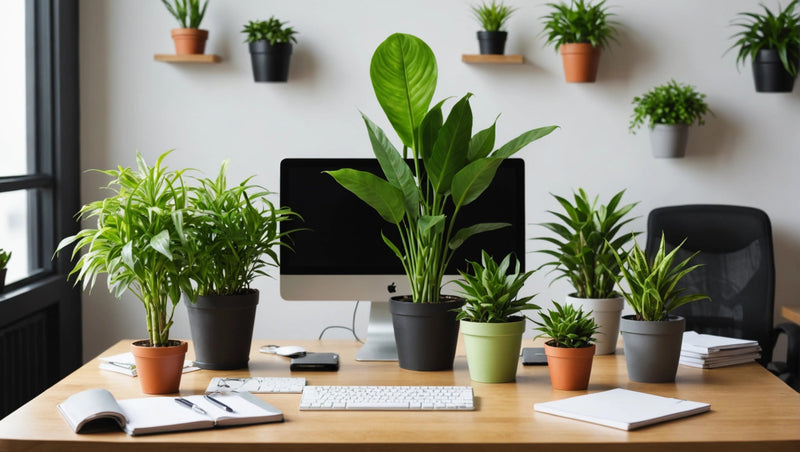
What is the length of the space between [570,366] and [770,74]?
2.35m

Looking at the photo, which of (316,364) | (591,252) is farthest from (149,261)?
(591,252)

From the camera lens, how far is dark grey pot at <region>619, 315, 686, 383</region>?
6.25 feet

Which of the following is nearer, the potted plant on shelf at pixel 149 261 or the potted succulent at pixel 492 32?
the potted plant on shelf at pixel 149 261

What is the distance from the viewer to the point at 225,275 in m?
2.06

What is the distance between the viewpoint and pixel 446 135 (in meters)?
2.00

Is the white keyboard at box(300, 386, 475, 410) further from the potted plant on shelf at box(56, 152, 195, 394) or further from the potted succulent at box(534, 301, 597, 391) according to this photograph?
the potted plant on shelf at box(56, 152, 195, 394)

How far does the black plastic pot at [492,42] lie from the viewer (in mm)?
3594

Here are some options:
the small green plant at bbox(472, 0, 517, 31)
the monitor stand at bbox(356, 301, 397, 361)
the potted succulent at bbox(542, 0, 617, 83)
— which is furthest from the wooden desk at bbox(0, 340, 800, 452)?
the small green plant at bbox(472, 0, 517, 31)

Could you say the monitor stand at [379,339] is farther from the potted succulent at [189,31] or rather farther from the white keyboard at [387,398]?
the potted succulent at [189,31]

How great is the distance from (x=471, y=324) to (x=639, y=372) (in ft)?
1.32

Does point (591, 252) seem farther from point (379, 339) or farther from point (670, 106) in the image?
point (670, 106)

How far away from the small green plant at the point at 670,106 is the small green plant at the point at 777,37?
0.94 feet

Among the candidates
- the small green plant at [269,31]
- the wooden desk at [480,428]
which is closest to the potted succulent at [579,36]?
the small green plant at [269,31]

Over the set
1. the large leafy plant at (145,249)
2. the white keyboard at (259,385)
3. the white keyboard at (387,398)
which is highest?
the large leafy plant at (145,249)
